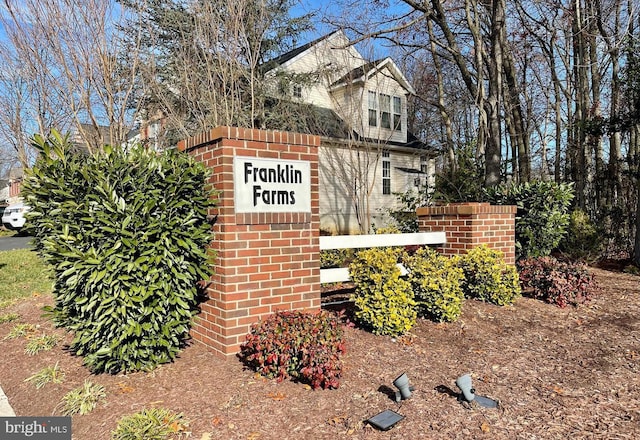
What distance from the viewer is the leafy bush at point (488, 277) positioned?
536 cm

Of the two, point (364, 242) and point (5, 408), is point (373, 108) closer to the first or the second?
point (364, 242)

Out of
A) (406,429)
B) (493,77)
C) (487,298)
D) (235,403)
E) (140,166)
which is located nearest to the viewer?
(406,429)

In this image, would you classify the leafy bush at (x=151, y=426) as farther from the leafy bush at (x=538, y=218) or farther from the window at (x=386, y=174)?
the window at (x=386, y=174)

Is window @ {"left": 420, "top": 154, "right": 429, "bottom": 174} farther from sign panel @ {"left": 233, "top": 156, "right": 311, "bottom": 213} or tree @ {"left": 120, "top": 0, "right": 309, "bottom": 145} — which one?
sign panel @ {"left": 233, "top": 156, "right": 311, "bottom": 213}

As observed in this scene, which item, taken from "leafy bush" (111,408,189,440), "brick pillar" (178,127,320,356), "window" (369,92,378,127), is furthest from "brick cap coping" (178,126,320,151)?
"window" (369,92,378,127)

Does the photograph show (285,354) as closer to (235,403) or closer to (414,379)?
(235,403)

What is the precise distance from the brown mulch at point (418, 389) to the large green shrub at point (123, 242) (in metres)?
0.36

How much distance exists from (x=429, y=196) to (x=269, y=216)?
24.1 ft

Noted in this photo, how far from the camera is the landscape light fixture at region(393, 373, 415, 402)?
2.91 m

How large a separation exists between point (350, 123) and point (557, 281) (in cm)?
782

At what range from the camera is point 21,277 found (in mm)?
9375

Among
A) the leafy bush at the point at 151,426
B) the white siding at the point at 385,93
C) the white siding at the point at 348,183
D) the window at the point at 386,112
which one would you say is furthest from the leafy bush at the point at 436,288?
the window at the point at 386,112

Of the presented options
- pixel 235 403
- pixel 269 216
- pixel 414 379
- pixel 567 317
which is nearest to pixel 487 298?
pixel 567 317

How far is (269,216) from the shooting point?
12.8ft
